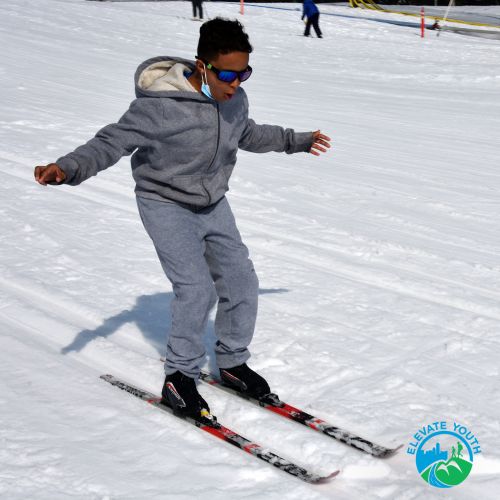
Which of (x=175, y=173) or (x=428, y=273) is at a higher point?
(x=175, y=173)

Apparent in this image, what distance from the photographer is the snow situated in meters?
3.33

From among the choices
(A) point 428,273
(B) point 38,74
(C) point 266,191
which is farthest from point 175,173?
(B) point 38,74

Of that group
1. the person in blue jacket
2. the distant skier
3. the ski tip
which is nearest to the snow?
the ski tip

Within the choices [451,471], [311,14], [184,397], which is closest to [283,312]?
[184,397]

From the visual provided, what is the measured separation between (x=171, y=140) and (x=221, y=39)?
45 centimetres

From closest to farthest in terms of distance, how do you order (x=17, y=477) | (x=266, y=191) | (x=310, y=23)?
(x=17, y=477) < (x=266, y=191) < (x=310, y=23)

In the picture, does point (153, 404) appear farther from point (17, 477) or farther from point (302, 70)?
point (302, 70)

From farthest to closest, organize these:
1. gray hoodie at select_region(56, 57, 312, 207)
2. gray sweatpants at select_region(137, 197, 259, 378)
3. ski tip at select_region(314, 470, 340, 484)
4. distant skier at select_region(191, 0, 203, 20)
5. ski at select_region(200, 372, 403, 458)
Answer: distant skier at select_region(191, 0, 203, 20)
gray sweatpants at select_region(137, 197, 259, 378)
gray hoodie at select_region(56, 57, 312, 207)
ski at select_region(200, 372, 403, 458)
ski tip at select_region(314, 470, 340, 484)

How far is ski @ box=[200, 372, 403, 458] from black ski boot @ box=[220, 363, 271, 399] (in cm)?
2

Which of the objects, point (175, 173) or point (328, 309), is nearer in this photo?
point (175, 173)

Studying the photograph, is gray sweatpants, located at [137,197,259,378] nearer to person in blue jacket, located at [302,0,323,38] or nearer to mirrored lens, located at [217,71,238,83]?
mirrored lens, located at [217,71,238,83]

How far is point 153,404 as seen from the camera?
3.82 meters

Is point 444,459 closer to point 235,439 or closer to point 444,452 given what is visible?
point 444,452

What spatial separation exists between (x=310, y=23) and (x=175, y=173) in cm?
2144
